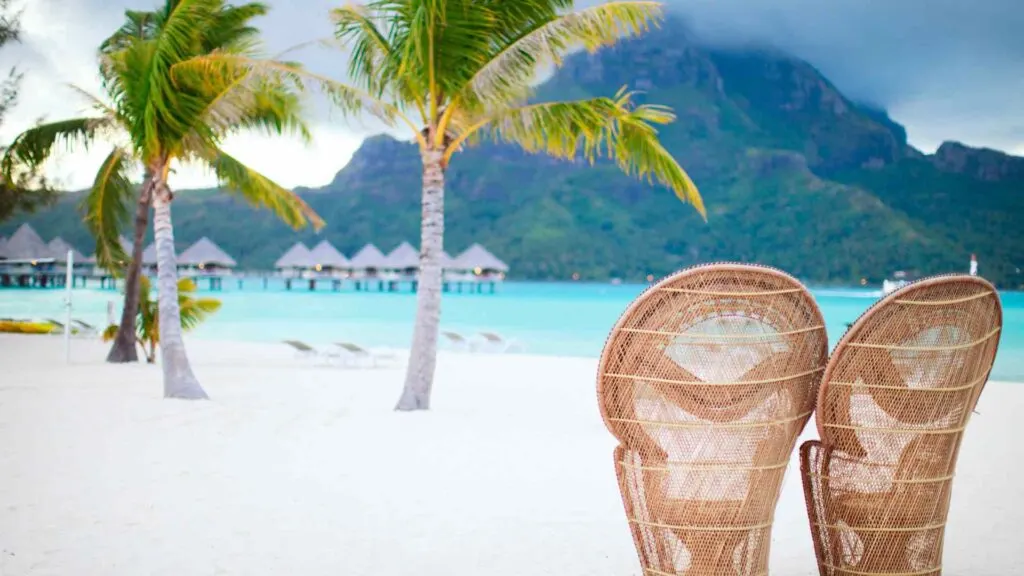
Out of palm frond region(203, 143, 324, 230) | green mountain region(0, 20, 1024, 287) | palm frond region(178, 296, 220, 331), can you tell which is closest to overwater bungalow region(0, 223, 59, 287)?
green mountain region(0, 20, 1024, 287)

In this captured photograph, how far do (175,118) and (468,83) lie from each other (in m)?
3.13

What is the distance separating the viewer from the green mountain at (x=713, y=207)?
70312mm

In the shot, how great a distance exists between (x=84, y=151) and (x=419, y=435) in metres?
6.28

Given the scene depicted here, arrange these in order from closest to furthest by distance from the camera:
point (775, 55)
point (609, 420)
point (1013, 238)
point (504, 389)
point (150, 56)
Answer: point (609, 420)
point (150, 56)
point (504, 389)
point (1013, 238)
point (775, 55)

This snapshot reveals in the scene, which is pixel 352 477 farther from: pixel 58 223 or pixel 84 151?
pixel 58 223

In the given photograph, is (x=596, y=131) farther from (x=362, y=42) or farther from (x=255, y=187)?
(x=255, y=187)

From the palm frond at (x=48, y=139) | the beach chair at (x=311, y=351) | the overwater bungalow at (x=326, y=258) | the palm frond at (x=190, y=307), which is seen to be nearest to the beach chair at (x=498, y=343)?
the beach chair at (x=311, y=351)

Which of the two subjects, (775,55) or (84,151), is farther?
(775,55)

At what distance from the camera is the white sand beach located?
383cm

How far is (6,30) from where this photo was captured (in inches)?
662

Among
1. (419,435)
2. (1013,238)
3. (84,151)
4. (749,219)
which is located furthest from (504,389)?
(1013,238)

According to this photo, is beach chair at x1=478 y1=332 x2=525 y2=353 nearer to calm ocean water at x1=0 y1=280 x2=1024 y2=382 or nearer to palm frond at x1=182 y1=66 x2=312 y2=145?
calm ocean water at x1=0 y1=280 x2=1024 y2=382

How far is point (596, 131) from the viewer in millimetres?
8258

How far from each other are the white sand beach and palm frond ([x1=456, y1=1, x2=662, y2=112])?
→ 10.2 ft
